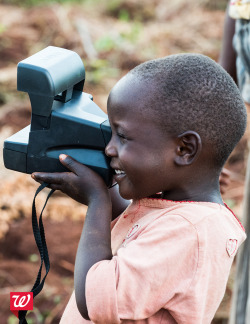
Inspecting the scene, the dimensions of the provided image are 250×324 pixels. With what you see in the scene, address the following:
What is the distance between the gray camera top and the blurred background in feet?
6.34

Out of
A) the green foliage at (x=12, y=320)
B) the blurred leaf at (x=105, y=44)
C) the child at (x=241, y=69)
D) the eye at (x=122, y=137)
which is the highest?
the eye at (x=122, y=137)

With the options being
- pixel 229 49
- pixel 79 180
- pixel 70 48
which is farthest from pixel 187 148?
pixel 70 48

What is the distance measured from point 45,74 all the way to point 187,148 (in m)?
0.41

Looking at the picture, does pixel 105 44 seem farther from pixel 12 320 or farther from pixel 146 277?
pixel 146 277

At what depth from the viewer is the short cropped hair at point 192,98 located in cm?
143

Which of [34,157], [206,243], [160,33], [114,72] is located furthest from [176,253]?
[160,33]

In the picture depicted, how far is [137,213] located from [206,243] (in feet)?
0.87

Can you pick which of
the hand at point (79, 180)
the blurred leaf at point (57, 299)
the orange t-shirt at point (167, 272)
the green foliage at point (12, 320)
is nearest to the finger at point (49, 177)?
the hand at point (79, 180)

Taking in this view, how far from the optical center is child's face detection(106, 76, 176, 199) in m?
1.46

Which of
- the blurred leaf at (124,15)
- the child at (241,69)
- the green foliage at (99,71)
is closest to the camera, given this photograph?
the child at (241,69)

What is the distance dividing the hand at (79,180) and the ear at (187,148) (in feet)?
0.76

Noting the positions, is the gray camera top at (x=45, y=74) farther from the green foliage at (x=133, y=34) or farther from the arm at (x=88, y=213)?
the green foliage at (x=133, y=34)

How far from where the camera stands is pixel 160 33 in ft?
22.3

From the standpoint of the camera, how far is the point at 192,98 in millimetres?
1425
